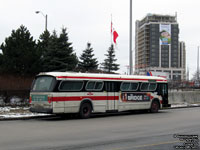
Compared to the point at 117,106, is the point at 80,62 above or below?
above

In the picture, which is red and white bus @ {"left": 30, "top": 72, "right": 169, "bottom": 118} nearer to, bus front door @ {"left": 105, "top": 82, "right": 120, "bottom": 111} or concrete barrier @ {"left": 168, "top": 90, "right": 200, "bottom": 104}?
bus front door @ {"left": 105, "top": 82, "right": 120, "bottom": 111}

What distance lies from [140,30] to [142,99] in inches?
6307

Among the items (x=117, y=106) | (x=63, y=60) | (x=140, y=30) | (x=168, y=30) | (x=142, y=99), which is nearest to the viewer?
(x=117, y=106)

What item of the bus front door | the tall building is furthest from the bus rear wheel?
the tall building

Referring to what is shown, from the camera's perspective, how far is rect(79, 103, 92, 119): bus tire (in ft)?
65.5

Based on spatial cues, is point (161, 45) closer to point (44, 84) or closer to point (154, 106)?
point (154, 106)

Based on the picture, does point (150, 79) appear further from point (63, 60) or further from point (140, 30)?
point (140, 30)

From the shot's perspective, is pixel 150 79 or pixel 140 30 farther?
pixel 140 30

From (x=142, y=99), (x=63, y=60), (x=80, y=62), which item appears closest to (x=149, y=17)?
(x=80, y=62)

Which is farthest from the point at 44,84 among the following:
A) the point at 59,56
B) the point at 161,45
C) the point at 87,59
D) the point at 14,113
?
the point at 161,45

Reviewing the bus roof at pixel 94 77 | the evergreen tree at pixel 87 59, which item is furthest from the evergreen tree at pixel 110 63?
the bus roof at pixel 94 77

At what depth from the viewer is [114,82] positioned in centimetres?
2216

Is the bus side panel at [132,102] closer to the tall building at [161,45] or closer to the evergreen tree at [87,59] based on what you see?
the evergreen tree at [87,59]

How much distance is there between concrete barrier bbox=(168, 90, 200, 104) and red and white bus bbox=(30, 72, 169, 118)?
967cm
